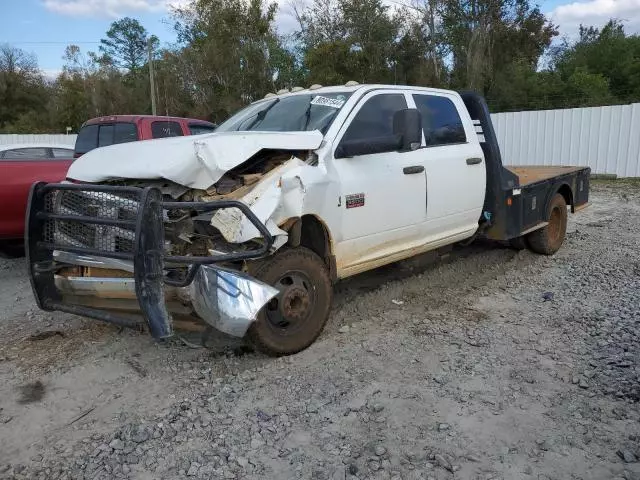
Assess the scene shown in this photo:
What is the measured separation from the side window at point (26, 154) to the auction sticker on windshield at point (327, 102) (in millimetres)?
4141

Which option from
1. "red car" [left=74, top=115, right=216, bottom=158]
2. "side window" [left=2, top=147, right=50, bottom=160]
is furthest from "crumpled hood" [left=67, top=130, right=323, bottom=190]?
"red car" [left=74, top=115, right=216, bottom=158]

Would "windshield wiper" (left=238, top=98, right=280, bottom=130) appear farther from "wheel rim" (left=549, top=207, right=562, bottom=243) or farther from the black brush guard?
"wheel rim" (left=549, top=207, right=562, bottom=243)

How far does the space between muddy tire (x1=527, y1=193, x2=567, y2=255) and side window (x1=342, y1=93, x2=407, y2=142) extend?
3.07 meters

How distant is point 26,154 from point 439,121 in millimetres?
5256

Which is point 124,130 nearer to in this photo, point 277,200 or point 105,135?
point 105,135

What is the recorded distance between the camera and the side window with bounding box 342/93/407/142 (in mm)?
4586

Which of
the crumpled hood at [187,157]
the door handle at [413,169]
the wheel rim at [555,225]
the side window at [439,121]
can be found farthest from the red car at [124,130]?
the wheel rim at [555,225]

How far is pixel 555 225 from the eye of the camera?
7.43 metres

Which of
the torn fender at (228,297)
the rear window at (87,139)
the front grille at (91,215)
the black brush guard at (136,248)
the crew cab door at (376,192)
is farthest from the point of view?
the rear window at (87,139)

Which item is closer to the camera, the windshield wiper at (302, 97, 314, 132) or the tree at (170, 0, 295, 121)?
the windshield wiper at (302, 97, 314, 132)

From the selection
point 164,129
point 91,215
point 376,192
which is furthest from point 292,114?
point 164,129

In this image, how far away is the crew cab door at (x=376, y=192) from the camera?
4.37 metres

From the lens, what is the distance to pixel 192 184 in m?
3.65

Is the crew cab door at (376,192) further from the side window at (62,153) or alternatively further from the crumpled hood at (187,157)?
the side window at (62,153)
